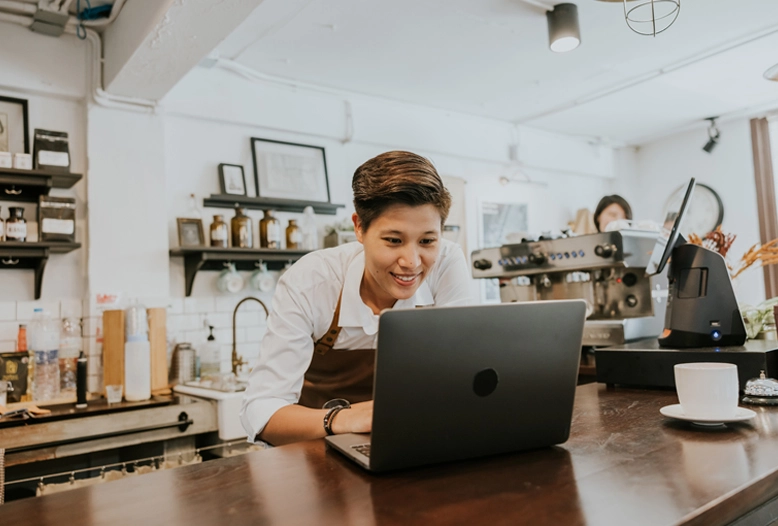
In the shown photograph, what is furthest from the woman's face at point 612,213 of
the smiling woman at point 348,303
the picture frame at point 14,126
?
the picture frame at point 14,126

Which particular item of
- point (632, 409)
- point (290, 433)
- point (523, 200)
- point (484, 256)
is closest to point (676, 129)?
point (523, 200)

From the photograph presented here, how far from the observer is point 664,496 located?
0.74 m

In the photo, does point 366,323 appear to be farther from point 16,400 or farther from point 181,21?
point 16,400

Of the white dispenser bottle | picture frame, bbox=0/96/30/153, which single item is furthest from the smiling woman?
picture frame, bbox=0/96/30/153

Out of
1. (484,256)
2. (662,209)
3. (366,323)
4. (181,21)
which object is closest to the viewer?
(366,323)

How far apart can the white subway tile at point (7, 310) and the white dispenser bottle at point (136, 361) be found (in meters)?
0.57

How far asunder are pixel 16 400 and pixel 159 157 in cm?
149

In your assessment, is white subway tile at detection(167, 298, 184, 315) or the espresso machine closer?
the espresso machine

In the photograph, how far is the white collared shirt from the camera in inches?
55.3

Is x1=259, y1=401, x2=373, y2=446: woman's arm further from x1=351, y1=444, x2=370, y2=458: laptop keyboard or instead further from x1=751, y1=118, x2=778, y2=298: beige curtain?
x1=751, y1=118, x2=778, y2=298: beige curtain

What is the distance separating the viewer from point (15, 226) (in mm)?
3049

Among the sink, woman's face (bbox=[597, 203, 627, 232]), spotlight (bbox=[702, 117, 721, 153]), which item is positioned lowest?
the sink

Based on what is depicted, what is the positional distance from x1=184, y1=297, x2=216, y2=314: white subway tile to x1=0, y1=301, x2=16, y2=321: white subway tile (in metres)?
0.88

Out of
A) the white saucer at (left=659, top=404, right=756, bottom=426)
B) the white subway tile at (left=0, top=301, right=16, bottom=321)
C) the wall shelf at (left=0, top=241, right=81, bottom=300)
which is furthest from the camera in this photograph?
the white subway tile at (left=0, top=301, right=16, bottom=321)
